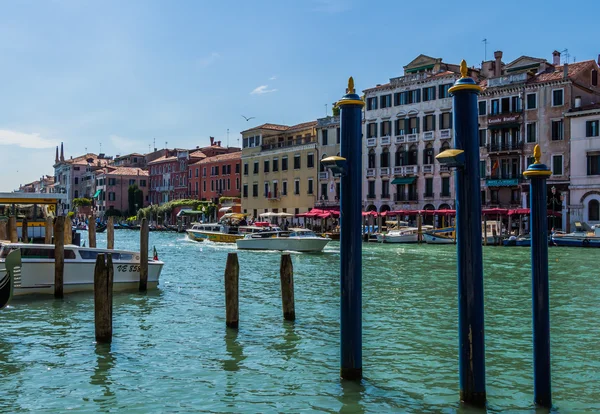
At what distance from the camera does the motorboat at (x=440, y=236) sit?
41.5m

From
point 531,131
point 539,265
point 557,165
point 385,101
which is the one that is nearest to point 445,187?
point 531,131

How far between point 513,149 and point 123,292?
34150 mm

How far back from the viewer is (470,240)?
5.89m

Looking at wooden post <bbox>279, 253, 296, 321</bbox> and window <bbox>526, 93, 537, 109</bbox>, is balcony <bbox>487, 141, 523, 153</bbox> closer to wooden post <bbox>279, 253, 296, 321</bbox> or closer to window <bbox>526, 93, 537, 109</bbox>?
window <bbox>526, 93, 537, 109</bbox>

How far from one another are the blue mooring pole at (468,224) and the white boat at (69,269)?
35.5 feet

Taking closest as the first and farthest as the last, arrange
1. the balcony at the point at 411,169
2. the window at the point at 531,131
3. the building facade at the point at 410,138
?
the window at the point at 531,131 < the building facade at the point at 410,138 < the balcony at the point at 411,169

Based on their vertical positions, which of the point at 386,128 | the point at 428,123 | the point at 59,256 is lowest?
the point at 59,256

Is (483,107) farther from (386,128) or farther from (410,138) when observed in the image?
(386,128)

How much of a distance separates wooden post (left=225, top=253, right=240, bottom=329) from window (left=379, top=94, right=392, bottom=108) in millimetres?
42880

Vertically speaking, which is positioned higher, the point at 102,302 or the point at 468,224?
the point at 468,224

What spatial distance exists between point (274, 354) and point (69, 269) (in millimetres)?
7824

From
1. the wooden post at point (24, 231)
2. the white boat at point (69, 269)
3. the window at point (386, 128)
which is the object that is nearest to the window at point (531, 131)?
the window at point (386, 128)

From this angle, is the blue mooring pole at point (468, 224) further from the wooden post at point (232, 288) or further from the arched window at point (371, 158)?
the arched window at point (371, 158)

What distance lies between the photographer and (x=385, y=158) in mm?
52938
